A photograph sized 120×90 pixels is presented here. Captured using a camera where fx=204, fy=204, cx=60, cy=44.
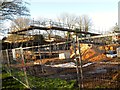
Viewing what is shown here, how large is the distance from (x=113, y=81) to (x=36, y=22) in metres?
26.5

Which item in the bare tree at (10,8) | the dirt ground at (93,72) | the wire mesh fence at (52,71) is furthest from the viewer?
the bare tree at (10,8)

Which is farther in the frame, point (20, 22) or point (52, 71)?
point (20, 22)

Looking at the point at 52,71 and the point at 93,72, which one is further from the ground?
the point at 93,72

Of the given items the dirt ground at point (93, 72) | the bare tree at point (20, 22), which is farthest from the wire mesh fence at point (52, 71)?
the bare tree at point (20, 22)

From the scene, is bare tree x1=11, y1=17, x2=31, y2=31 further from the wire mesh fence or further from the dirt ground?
the dirt ground

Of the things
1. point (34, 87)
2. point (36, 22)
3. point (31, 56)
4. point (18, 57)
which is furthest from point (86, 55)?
point (36, 22)

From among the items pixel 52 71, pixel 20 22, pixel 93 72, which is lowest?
pixel 52 71

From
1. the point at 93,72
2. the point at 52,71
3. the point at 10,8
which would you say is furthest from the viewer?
the point at 10,8

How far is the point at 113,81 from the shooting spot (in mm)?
6488

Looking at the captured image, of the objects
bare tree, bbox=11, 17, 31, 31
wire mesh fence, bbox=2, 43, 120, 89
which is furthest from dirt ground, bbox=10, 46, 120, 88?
bare tree, bbox=11, 17, 31, 31

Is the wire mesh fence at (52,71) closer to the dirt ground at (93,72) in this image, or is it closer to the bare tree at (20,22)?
the dirt ground at (93,72)

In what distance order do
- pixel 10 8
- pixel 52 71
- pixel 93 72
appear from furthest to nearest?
pixel 10 8
pixel 52 71
pixel 93 72

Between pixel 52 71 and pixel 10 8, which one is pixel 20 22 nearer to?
pixel 10 8

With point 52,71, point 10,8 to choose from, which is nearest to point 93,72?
point 52,71
